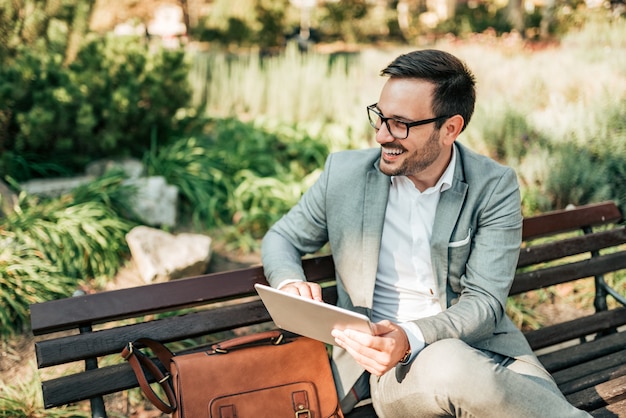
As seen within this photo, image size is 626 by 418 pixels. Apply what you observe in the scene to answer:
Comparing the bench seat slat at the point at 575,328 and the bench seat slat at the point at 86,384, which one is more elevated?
the bench seat slat at the point at 86,384

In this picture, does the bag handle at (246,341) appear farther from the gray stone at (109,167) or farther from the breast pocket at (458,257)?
the gray stone at (109,167)

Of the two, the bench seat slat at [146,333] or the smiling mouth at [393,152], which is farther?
the smiling mouth at [393,152]

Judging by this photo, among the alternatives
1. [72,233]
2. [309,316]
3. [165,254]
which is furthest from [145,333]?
[72,233]

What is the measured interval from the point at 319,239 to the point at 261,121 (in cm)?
394

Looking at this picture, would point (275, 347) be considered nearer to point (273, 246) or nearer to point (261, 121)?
point (273, 246)

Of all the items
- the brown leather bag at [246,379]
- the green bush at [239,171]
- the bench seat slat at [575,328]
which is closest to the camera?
the brown leather bag at [246,379]

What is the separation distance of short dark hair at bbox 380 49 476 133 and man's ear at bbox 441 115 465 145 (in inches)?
0.9

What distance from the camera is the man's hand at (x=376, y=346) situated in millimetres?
1961

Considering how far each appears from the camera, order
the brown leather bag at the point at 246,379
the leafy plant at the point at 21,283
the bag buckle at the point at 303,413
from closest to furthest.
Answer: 1. the brown leather bag at the point at 246,379
2. the bag buckle at the point at 303,413
3. the leafy plant at the point at 21,283

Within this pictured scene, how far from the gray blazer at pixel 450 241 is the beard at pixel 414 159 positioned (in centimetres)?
11

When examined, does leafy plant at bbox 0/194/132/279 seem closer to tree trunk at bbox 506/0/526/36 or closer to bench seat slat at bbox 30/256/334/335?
bench seat slat at bbox 30/256/334/335

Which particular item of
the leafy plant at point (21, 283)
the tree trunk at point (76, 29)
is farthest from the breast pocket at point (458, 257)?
the tree trunk at point (76, 29)

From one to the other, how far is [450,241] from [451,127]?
1.43ft

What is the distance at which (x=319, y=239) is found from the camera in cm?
264
